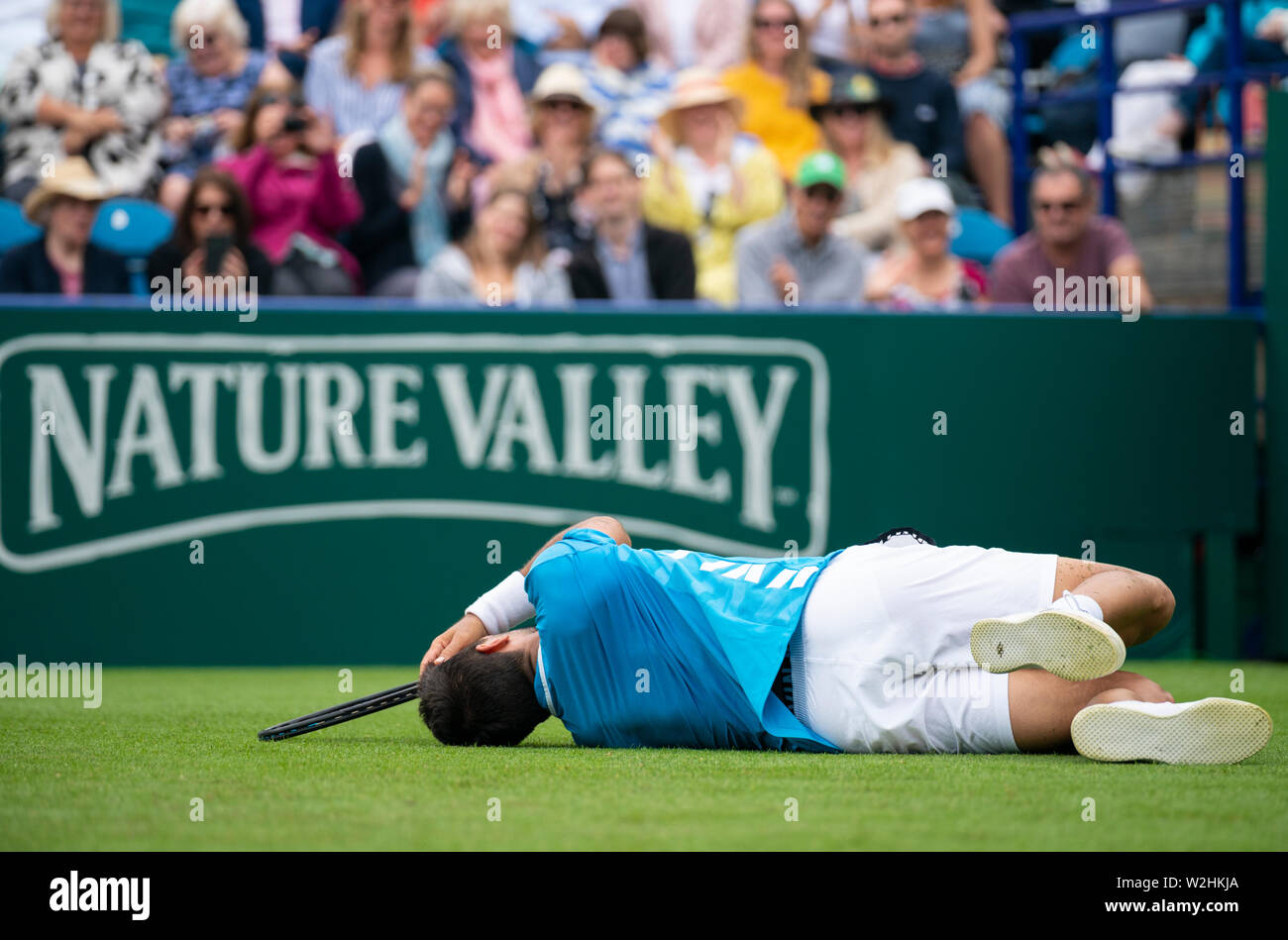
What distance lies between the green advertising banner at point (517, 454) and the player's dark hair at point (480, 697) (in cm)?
378

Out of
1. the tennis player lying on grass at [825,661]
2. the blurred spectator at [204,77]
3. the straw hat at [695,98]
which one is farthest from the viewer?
the straw hat at [695,98]

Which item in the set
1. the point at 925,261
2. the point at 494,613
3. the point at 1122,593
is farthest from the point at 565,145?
the point at 1122,593

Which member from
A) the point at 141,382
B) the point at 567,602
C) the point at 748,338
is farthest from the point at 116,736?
the point at 748,338

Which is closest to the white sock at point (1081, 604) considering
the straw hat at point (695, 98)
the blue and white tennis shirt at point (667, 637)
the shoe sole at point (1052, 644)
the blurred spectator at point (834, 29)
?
the shoe sole at point (1052, 644)

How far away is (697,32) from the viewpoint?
13070mm

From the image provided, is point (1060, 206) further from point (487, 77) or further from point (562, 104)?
point (487, 77)

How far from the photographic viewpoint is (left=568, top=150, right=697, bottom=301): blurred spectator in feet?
34.8

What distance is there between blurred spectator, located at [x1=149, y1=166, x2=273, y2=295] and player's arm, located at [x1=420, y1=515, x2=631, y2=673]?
511cm

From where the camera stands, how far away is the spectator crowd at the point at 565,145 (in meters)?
10.3

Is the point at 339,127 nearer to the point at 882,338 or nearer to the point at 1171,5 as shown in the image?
the point at 882,338

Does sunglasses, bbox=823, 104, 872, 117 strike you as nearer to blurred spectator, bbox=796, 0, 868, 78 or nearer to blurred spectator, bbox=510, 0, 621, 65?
blurred spectator, bbox=796, 0, 868, 78

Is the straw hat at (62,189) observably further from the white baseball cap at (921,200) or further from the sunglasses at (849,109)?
the sunglasses at (849,109)

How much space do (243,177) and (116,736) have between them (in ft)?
18.8

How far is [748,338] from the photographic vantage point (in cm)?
942
